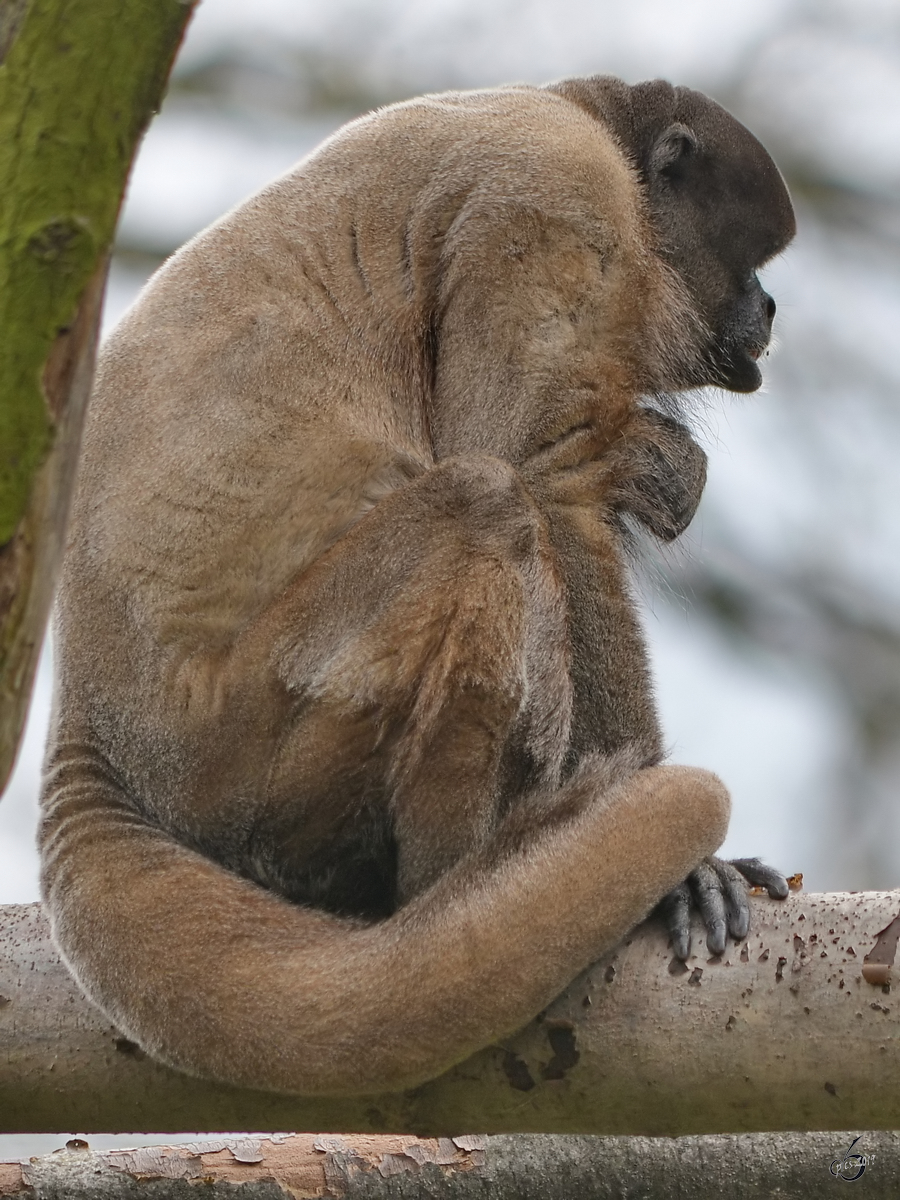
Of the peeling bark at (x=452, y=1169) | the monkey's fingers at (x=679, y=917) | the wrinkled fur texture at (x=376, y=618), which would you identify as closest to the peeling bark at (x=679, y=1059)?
the monkey's fingers at (x=679, y=917)

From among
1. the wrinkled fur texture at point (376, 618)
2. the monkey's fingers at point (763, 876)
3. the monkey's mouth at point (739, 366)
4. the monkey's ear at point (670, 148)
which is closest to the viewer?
the wrinkled fur texture at point (376, 618)

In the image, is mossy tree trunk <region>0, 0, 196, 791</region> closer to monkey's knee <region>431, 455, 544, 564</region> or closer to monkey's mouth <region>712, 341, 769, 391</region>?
monkey's knee <region>431, 455, 544, 564</region>

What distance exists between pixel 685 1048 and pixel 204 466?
6.60ft

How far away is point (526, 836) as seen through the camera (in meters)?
3.65

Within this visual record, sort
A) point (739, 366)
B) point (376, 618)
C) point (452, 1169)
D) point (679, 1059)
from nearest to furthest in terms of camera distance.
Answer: point (679, 1059) < point (376, 618) < point (452, 1169) < point (739, 366)

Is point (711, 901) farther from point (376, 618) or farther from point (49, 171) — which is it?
point (49, 171)

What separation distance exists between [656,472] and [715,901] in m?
1.48

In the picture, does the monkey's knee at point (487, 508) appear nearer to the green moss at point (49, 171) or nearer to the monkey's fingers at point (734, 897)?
the monkey's fingers at point (734, 897)

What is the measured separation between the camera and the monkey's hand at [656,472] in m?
4.39

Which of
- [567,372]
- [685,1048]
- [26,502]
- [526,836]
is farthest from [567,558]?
[26,502]

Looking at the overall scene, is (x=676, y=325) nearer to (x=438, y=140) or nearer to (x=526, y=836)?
(x=438, y=140)

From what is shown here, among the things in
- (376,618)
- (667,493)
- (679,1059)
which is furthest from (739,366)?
(679,1059)

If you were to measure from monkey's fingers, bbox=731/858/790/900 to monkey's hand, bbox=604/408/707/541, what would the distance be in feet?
3.83

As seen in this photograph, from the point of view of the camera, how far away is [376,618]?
12.3 feet
